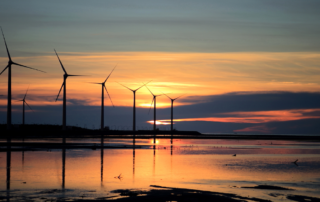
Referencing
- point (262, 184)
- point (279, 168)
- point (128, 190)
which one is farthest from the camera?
point (279, 168)

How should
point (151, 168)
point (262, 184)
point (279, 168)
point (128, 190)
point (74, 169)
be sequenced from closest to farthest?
point (128, 190) → point (262, 184) → point (74, 169) → point (151, 168) → point (279, 168)

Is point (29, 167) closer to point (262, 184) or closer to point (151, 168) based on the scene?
point (151, 168)

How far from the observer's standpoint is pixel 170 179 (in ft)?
108

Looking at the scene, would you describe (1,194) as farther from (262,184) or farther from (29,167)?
(262,184)

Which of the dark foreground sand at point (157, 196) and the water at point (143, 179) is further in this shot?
the water at point (143, 179)

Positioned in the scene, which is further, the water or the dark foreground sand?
the water

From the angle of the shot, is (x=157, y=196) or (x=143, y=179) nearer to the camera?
(x=157, y=196)

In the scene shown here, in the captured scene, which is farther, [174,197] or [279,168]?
[279,168]

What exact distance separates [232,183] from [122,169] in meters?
12.2

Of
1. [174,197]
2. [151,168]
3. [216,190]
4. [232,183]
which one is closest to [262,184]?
[232,183]

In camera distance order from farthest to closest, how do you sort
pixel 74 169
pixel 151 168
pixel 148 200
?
pixel 151 168 < pixel 74 169 < pixel 148 200

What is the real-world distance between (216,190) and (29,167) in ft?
64.7

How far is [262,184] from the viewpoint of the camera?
31.0m

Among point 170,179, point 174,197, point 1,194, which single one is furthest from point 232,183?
point 1,194
